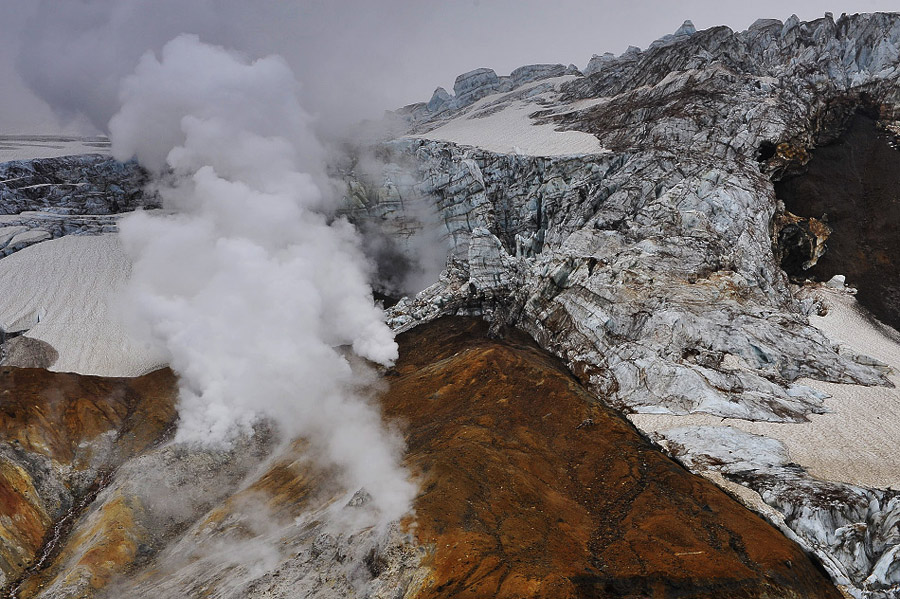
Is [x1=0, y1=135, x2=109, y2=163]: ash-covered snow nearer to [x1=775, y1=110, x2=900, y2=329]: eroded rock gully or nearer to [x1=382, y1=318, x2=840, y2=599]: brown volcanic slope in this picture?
[x1=382, y1=318, x2=840, y2=599]: brown volcanic slope

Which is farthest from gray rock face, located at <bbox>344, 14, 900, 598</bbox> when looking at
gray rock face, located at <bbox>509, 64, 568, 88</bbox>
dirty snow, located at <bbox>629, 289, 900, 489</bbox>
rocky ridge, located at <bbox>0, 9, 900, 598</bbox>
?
gray rock face, located at <bbox>509, 64, 568, 88</bbox>

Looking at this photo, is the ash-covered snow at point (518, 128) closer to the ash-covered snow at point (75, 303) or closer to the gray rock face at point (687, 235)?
the gray rock face at point (687, 235)

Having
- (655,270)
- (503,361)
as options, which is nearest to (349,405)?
(503,361)

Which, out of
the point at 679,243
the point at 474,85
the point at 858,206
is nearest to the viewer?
the point at 679,243

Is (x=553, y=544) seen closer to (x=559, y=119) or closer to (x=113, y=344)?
(x=113, y=344)

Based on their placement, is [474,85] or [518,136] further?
[474,85]

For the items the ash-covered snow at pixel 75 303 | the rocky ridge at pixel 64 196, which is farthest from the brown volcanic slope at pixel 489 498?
the rocky ridge at pixel 64 196

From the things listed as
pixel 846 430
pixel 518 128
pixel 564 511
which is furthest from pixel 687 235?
pixel 518 128

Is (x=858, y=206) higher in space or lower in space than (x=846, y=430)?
higher

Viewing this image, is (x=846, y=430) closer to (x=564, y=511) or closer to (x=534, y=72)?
(x=564, y=511)
